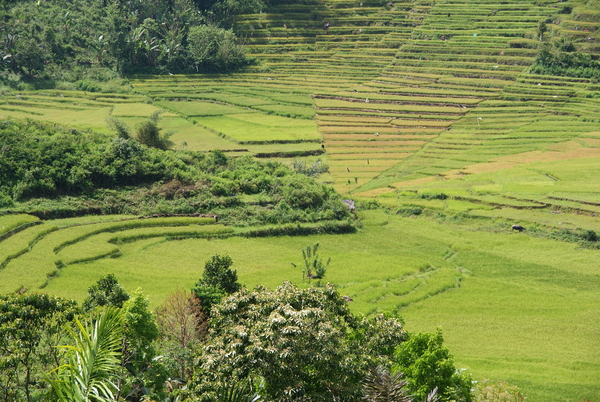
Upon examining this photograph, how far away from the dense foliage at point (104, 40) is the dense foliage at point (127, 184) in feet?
94.8

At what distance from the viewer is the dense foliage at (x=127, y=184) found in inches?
1649

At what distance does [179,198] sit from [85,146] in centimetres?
780

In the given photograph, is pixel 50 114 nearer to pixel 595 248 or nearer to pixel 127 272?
pixel 127 272

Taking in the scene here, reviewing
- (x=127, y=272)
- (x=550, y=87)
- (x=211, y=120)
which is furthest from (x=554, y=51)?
(x=127, y=272)

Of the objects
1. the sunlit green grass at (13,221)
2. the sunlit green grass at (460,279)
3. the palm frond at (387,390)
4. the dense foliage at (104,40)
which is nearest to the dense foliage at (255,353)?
the palm frond at (387,390)

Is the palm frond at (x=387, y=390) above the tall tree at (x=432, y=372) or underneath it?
above

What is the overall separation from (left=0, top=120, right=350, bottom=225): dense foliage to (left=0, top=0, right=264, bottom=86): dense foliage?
1138 inches

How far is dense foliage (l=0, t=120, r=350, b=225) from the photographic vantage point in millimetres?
41875

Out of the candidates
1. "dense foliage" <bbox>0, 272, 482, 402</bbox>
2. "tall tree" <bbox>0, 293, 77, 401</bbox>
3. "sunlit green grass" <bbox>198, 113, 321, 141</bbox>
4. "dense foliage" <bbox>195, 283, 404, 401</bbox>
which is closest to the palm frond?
"dense foliage" <bbox>0, 272, 482, 402</bbox>

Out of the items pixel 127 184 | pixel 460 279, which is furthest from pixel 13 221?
pixel 460 279

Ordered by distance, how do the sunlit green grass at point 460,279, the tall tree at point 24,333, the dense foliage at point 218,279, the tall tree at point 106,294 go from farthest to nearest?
the sunlit green grass at point 460,279 → the dense foliage at point 218,279 → the tall tree at point 106,294 → the tall tree at point 24,333

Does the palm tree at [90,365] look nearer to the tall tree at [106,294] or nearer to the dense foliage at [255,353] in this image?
the dense foliage at [255,353]

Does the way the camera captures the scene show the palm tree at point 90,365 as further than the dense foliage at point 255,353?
No

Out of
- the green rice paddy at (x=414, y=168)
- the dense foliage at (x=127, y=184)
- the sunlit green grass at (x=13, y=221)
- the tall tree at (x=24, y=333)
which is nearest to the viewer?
the tall tree at (x=24, y=333)
